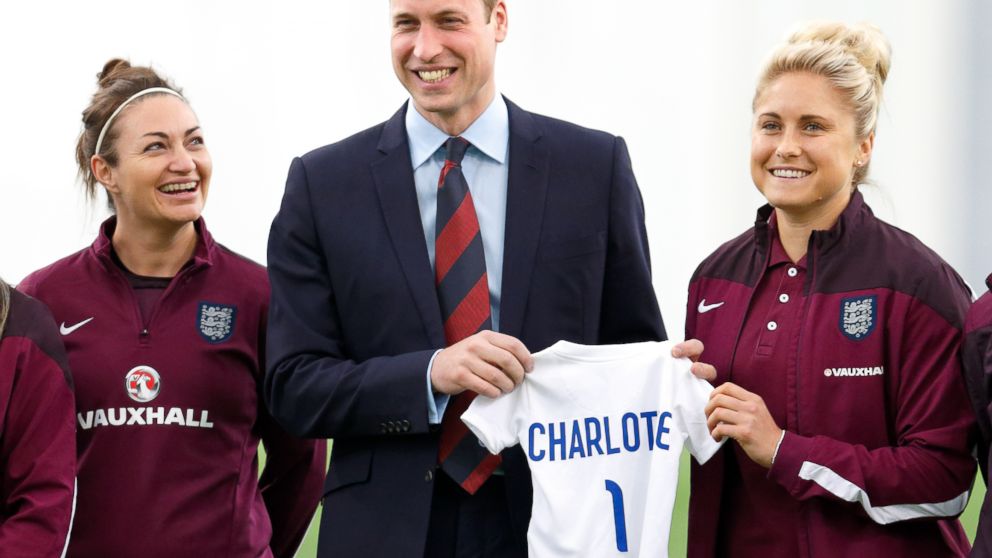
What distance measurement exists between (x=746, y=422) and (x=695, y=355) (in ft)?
0.56

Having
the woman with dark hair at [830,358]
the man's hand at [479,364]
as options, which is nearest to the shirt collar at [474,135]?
the man's hand at [479,364]

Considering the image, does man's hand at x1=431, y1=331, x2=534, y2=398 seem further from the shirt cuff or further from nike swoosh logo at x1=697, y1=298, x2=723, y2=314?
nike swoosh logo at x1=697, y1=298, x2=723, y2=314

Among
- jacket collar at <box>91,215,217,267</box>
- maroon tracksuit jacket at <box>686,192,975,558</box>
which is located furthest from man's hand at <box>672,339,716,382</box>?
jacket collar at <box>91,215,217,267</box>

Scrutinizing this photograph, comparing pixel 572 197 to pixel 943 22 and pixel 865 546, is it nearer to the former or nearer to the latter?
pixel 865 546

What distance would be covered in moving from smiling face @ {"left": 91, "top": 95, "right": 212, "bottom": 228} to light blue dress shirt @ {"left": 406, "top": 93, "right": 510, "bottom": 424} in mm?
571

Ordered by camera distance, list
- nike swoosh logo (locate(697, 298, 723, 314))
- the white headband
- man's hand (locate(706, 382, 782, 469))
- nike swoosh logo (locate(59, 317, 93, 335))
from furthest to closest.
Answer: the white headband < nike swoosh logo (locate(59, 317, 93, 335)) < nike swoosh logo (locate(697, 298, 723, 314)) < man's hand (locate(706, 382, 782, 469))

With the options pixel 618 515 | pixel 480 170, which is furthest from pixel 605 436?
pixel 480 170

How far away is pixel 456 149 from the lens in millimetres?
2012

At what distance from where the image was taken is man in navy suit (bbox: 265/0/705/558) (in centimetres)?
191

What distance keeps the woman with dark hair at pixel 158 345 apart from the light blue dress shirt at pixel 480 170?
21.6 inches

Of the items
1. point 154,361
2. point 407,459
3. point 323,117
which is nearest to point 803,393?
point 407,459

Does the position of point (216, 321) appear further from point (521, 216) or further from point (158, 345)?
point (521, 216)

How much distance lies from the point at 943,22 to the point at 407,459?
4.00m

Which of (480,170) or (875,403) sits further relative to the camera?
(480,170)
